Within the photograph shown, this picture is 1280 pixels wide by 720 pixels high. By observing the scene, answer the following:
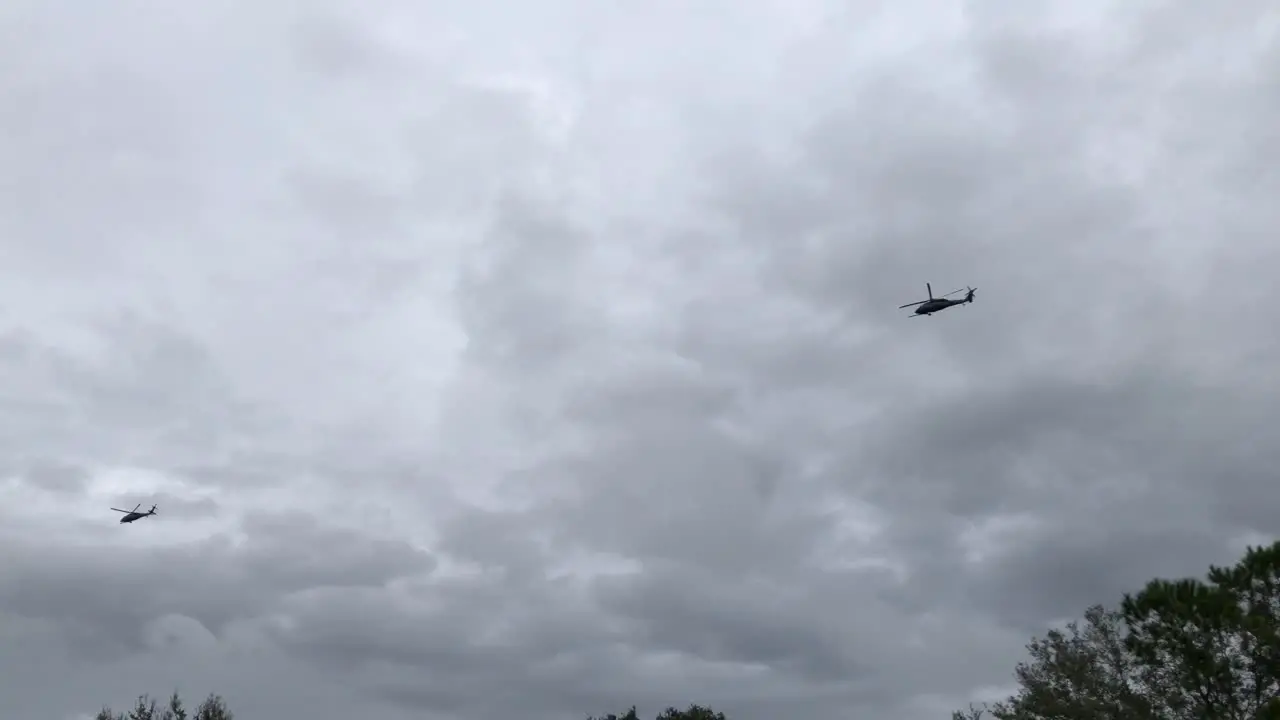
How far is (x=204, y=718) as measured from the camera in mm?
82500

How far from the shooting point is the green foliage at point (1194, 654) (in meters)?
53.6

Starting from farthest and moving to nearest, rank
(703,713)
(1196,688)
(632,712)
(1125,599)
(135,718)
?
(632,712)
(703,713)
(135,718)
(1125,599)
(1196,688)

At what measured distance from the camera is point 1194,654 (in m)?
54.8

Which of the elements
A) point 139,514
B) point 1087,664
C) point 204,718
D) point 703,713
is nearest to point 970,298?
point 1087,664

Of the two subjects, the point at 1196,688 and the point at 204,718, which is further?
the point at 204,718

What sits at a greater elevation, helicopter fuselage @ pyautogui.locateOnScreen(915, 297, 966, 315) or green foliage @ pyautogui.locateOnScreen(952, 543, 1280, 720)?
helicopter fuselage @ pyautogui.locateOnScreen(915, 297, 966, 315)

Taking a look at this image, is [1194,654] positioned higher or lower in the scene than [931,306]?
lower

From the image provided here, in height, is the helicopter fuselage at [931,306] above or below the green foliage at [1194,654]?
above

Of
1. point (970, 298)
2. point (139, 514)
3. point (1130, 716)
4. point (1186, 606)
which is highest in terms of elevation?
point (970, 298)

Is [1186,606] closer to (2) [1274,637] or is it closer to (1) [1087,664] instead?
(2) [1274,637]

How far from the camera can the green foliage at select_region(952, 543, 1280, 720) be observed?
2111 inches

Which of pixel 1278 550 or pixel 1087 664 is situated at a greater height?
pixel 1278 550

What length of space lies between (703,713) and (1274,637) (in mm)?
106910

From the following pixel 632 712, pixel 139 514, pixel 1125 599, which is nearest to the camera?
pixel 1125 599
